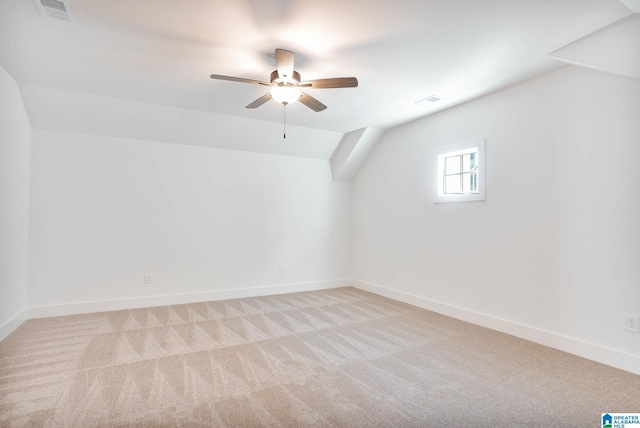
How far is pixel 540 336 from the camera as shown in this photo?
3.03m

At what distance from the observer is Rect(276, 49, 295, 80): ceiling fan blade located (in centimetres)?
250

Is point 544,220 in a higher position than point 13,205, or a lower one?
lower

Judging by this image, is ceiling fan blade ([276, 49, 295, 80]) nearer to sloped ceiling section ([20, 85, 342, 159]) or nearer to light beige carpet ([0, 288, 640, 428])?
sloped ceiling section ([20, 85, 342, 159])

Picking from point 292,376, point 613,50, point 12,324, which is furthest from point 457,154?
point 12,324

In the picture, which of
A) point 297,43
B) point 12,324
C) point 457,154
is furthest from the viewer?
point 457,154

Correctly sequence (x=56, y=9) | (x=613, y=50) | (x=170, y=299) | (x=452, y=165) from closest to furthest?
(x=56, y=9), (x=613, y=50), (x=452, y=165), (x=170, y=299)

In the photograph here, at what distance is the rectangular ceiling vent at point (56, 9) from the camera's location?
2.02 meters

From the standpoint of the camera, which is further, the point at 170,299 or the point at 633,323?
the point at 170,299

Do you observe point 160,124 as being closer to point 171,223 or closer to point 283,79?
point 171,223

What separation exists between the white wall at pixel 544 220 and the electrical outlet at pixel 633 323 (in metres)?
0.04

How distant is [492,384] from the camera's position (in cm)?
229

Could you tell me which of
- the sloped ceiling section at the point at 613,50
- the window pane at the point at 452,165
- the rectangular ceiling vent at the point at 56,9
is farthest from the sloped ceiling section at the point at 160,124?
the sloped ceiling section at the point at 613,50

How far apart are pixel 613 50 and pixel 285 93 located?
8.44 ft

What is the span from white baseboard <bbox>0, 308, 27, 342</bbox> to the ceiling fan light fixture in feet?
11.3
